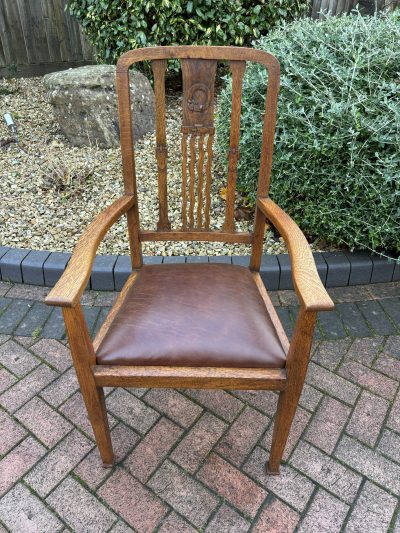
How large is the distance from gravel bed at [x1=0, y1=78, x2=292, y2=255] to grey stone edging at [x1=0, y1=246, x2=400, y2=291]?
0.14m

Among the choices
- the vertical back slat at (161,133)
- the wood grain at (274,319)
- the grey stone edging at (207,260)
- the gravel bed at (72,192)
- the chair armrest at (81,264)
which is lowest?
the grey stone edging at (207,260)

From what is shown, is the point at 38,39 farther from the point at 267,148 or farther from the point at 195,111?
the point at 267,148

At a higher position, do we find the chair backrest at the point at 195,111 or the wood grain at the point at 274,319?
the chair backrest at the point at 195,111

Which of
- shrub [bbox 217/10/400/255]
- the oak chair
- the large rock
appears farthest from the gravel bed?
the oak chair

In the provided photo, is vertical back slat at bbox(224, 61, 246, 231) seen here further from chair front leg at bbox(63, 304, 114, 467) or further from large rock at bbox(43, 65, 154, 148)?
large rock at bbox(43, 65, 154, 148)

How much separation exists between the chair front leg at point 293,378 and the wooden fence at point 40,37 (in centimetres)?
465

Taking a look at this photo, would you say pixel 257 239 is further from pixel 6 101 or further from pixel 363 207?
pixel 6 101

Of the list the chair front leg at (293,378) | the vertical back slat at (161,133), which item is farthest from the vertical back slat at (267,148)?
the chair front leg at (293,378)

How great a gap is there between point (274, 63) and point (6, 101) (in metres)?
3.68

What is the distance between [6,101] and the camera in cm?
425

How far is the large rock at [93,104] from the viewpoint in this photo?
3.14m

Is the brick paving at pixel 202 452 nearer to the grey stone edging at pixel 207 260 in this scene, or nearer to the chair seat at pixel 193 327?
the grey stone edging at pixel 207 260

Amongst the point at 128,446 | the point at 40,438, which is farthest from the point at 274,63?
the point at 40,438

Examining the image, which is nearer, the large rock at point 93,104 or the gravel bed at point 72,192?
the gravel bed at point 72,192
